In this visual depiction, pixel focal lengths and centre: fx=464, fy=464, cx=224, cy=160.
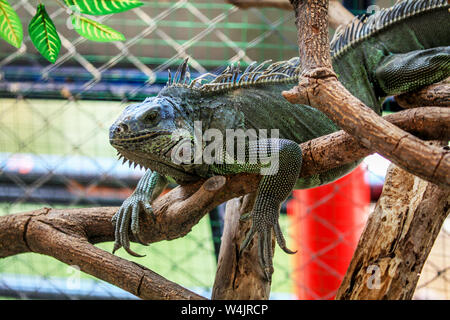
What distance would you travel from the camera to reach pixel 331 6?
7.20ft

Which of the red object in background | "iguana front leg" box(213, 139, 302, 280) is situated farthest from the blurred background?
"iguana front leg" box(213, 139, 302, 280)

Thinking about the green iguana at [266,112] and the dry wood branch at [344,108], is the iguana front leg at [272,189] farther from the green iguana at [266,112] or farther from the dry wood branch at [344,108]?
the dry wood branch at [344,108]

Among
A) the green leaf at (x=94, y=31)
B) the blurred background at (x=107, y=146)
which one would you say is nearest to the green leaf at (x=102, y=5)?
the green leaf at (x=94, y=31)

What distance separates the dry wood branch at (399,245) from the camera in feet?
4.49

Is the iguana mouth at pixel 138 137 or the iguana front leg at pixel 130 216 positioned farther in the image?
the iguana front leg at pixel 130 216

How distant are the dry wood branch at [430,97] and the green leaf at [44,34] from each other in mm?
1105

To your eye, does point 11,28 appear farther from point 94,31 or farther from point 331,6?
point 331,6

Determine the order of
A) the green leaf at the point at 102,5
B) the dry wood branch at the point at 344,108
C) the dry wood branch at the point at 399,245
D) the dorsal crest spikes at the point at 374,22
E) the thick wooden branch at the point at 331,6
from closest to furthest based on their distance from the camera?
the green leaf at the point at 102,5
the dry wood branch at the point at 344,108
the dry wood branch at the point at 399,245
the dorsal crest spikes at the point at 374,22
the thick wooden branch at the point at 331,6

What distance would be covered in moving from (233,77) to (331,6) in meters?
0.90

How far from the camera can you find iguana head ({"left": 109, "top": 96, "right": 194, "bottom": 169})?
1347 millimetres

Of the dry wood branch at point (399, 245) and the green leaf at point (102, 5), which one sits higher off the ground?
the green leaf at point (102, 5)

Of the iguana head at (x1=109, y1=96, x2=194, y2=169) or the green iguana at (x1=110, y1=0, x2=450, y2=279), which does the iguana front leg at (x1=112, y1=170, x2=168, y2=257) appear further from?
the iguana head at (x1=109, y1=96, x2=194, y2=169)
